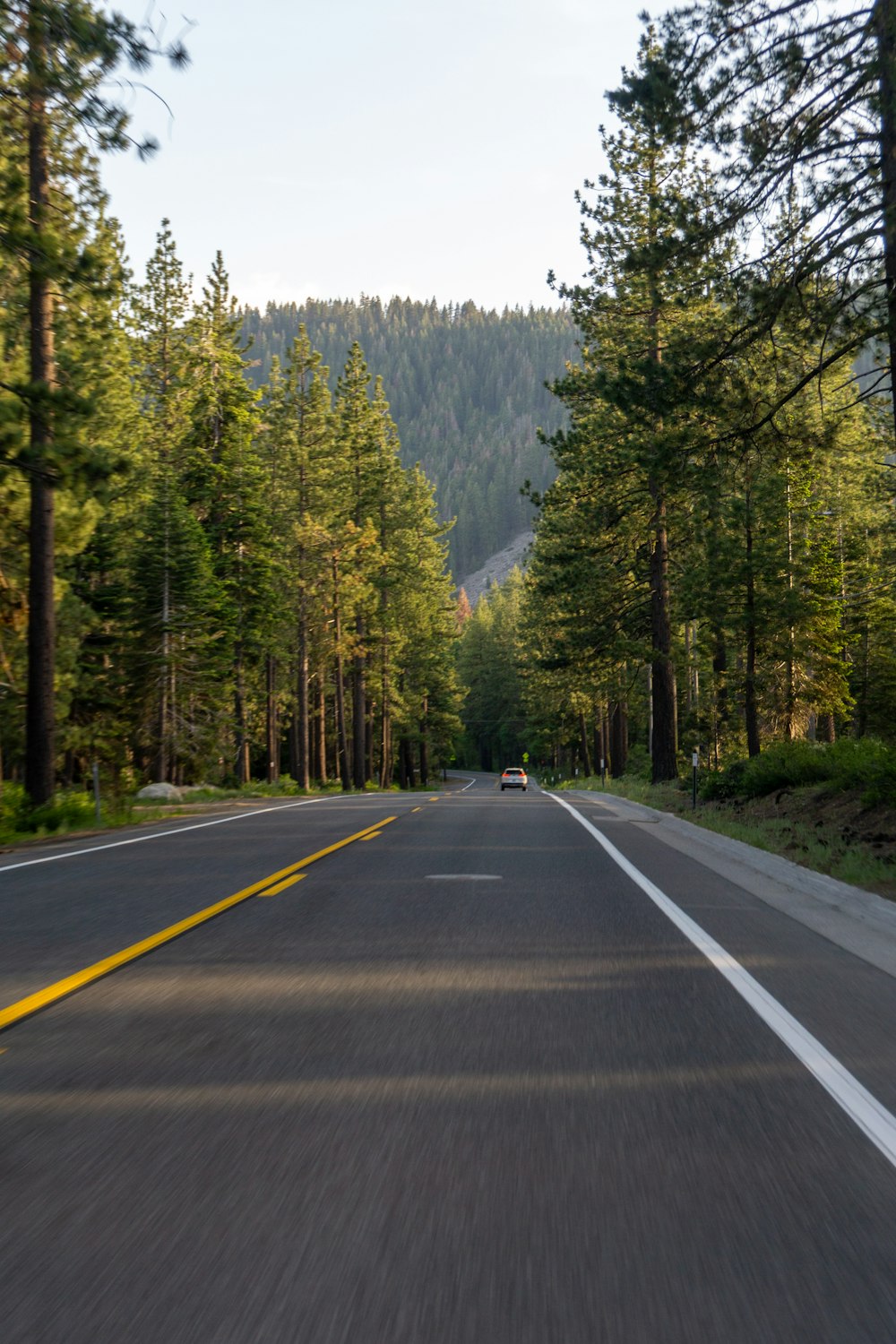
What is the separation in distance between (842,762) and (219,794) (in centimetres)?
2046

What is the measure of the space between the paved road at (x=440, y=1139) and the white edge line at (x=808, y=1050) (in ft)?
0.14

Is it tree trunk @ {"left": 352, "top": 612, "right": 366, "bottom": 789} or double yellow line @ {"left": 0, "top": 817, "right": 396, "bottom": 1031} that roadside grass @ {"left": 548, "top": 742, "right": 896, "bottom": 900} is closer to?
double yellow line @ {"left": 0, "top": 817, "right": 396, "bottom": 1031}

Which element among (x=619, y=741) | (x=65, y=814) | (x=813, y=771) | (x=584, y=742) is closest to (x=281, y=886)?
(x=65, y=814)

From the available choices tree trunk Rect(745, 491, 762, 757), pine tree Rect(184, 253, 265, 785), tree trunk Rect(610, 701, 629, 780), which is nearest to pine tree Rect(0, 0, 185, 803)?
tree trunk Rect(745, 491, 762, 757)

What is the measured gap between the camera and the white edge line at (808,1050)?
488 centimetres

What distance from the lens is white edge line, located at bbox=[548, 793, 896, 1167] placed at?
4875 mm

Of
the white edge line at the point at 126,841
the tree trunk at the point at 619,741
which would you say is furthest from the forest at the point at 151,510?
the tree trunk at the point at 619,741

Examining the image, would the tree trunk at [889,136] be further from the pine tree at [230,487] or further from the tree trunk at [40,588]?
the pine tree at [230,487]

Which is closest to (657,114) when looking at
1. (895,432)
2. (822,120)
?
(822,120)

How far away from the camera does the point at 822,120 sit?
51.6 ft

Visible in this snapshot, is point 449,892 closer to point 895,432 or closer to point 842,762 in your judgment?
point 842,762

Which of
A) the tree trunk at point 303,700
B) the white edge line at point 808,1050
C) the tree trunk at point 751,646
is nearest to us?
the white edge line at point 808,1050

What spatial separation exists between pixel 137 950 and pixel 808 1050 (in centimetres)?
453

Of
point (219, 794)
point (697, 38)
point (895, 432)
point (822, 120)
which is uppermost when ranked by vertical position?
point (697, 38)
